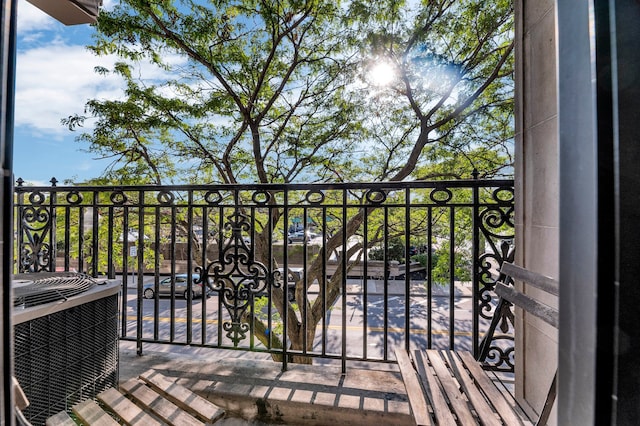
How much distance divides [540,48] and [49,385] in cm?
290

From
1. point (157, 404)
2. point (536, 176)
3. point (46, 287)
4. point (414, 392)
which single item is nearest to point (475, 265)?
point (536, 176)

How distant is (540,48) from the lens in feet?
4.83

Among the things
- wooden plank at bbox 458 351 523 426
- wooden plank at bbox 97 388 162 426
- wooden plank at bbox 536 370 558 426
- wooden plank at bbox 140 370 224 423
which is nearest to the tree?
wooden plank at bbox 140 370 224 423

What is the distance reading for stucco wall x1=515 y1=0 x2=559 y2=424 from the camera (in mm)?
1391

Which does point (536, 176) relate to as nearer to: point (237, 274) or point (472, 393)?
point (472, 393)

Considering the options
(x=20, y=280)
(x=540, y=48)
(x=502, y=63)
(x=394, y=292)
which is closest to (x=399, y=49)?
(x=502, y=63)

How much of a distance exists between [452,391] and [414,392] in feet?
0.60

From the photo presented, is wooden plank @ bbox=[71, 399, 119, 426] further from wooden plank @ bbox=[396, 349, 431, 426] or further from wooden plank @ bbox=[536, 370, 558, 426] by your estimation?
wooden plank @ bbox=[536, 370, 558, 426]

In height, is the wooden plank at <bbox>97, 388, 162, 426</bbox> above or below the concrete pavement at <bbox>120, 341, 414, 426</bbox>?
above

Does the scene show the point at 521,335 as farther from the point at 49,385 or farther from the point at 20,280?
the point at 20,280

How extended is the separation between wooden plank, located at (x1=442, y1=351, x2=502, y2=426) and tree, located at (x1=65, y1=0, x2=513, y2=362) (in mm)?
2934

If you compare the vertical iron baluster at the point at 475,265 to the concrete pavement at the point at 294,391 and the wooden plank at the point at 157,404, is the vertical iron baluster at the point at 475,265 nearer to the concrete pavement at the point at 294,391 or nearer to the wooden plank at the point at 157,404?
the concrete pavement at the point at 294,391

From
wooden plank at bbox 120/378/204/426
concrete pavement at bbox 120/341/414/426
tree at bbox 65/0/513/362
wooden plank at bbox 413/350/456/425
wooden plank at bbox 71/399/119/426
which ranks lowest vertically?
concrete pavement at bbox 120/341/414/426

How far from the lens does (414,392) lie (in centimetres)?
130
